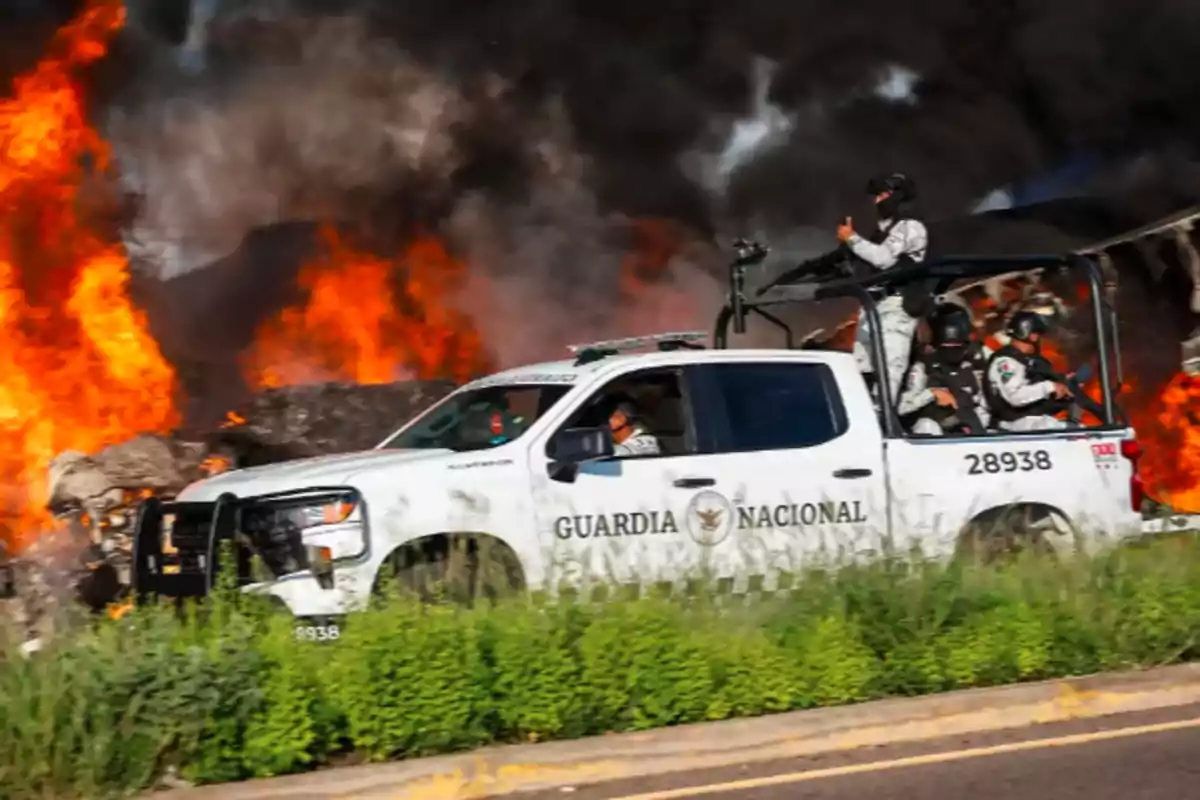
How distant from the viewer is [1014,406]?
9258mm

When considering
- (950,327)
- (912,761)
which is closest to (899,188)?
(950,327)

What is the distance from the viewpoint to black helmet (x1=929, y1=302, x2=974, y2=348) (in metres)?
9.42

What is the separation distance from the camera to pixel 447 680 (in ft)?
18.7

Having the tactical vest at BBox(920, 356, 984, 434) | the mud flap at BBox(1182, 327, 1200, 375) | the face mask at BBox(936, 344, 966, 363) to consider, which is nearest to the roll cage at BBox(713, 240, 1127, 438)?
the face mask at BBox(936, 344, 966, 363)

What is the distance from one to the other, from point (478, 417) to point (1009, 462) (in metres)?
3.04

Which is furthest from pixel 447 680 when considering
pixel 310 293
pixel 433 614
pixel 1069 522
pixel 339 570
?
pixel 310 293

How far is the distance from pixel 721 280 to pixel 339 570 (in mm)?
12467

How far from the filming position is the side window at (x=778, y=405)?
794 centimetres

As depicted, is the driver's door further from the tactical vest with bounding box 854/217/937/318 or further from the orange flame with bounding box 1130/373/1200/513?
the orange flame with bounding box 1130/373/1200/513

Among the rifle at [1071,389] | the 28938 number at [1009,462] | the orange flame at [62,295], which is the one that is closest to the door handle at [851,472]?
the 28938 number at [1009,462]

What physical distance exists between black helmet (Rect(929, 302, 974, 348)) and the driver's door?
2.44m

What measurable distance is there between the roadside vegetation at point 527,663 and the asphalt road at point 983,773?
0.47 meters

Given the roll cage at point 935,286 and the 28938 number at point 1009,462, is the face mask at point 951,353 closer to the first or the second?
the roll cage at point 935,286

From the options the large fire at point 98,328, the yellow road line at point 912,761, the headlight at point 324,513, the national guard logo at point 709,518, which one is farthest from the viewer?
the large fire at point 98,328
